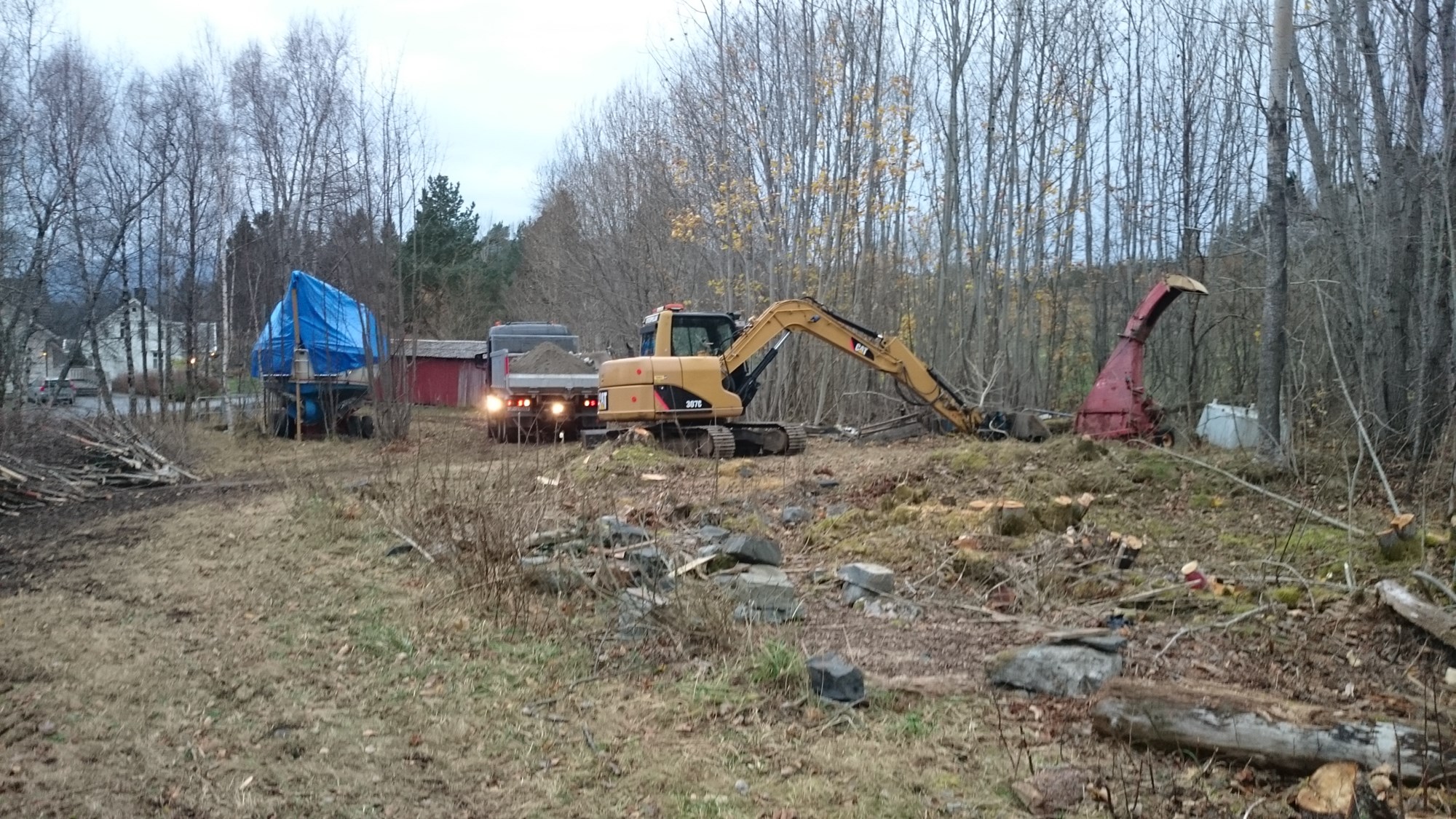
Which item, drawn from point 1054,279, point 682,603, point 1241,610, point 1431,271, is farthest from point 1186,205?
point 682,603

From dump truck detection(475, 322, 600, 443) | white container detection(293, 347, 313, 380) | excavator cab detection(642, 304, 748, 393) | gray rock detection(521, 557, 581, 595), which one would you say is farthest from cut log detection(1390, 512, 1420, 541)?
white container detection(293, 347, 313, 380)

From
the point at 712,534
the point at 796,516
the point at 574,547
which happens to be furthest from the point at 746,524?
the point at 574,547

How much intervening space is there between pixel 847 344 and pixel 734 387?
1.74 m

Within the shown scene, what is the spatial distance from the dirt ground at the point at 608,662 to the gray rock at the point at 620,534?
192 millimetres

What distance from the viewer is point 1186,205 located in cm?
1897

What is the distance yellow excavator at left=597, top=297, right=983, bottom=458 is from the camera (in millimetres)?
14125

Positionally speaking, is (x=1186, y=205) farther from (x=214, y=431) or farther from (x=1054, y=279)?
(x=214, y=431)

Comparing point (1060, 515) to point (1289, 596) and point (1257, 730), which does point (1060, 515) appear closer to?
point (1289, 596)

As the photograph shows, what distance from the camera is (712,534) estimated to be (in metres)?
7.83

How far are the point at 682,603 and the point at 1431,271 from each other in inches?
307

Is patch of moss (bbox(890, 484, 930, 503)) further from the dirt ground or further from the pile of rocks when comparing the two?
the pile of rocks

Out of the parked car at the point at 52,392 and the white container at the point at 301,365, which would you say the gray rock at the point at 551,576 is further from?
the white container at the point at 301,365

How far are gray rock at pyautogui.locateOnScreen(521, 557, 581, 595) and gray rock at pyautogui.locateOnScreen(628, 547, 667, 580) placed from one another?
1.14ft

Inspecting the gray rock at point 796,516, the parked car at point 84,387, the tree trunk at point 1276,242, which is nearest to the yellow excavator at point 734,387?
the gray rock at point 796,516
